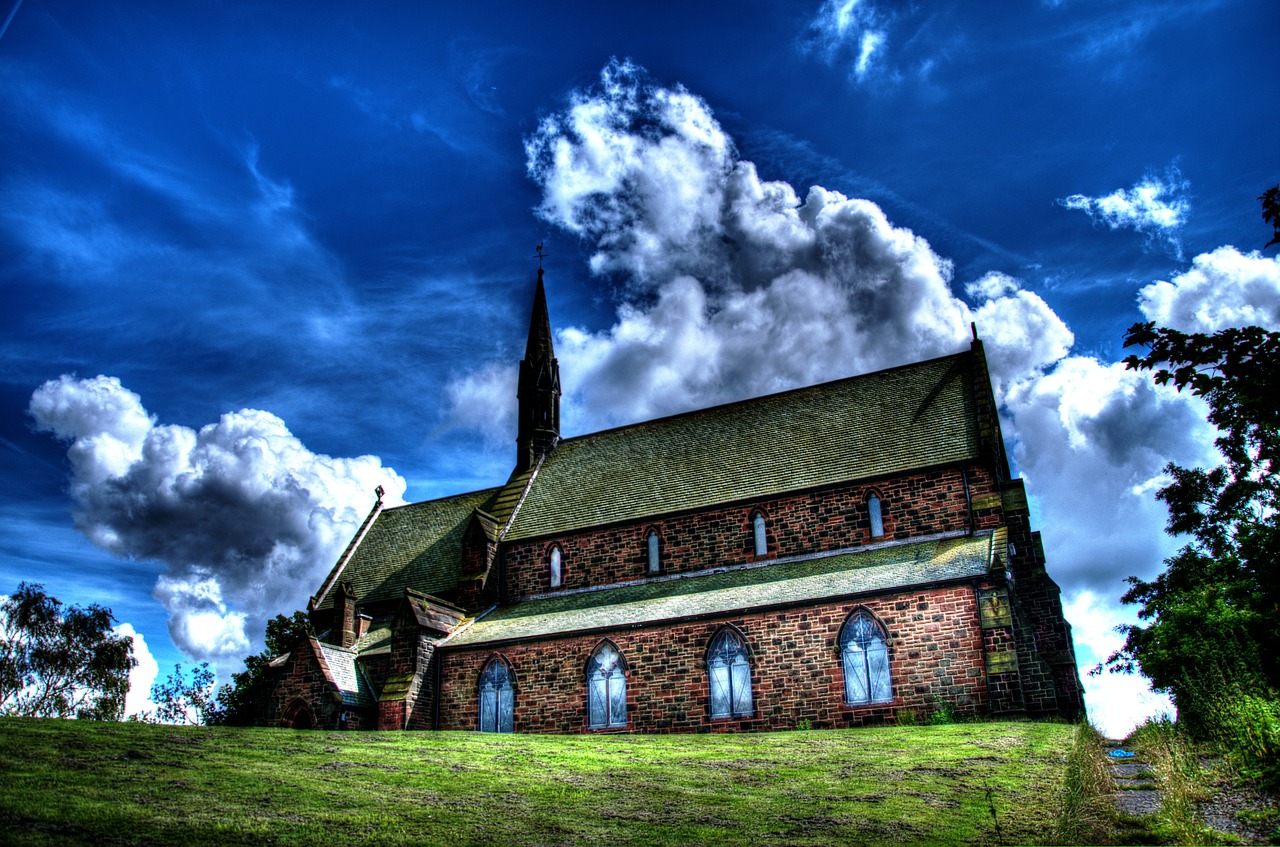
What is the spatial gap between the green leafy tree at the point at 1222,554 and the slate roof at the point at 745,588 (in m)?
5.76

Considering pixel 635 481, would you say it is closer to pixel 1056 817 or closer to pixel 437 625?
pixel 437 625

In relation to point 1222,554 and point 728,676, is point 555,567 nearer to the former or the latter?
point 728,676

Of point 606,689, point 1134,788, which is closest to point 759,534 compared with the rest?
point 606,689

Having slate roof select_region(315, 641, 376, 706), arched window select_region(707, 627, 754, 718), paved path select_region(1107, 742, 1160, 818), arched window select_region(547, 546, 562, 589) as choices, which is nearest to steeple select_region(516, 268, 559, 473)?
arched window select_region(547, 546, 562, 589)

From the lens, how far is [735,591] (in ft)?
90.6

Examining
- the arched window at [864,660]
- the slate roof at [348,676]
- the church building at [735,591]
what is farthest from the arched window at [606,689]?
the slate roof at [348,676]

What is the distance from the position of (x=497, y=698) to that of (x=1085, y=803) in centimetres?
1981

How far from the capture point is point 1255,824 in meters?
10.5

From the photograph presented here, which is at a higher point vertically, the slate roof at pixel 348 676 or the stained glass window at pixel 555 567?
the stained glass window at pixel 555 567

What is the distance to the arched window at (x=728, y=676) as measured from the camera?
2488 cm

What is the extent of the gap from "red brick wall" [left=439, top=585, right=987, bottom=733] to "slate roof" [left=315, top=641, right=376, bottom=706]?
2.76 meters

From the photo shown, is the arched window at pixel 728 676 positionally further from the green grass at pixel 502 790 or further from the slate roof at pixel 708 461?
the green grass at pixel 502 790

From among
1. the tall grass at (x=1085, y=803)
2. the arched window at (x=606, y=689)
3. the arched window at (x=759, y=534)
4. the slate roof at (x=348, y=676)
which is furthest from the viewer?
the arched window at (x=759, y=534)

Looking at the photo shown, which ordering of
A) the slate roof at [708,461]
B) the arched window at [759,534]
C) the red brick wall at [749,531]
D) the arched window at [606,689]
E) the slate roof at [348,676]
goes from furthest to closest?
the slate roof at [708,461], the arched window at [759,534], the slate roof at [348,676], the red brick wall at [749,531], the arched window at [606,689]
